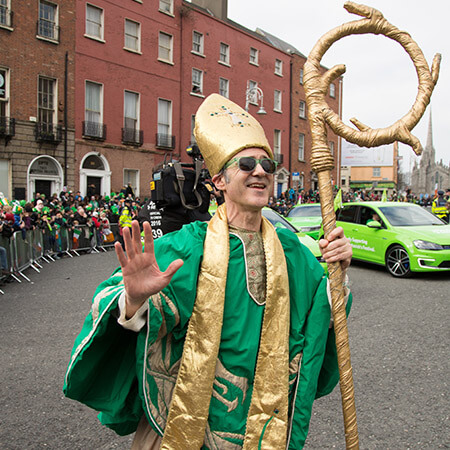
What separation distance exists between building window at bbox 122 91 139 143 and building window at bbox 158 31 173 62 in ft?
10.0

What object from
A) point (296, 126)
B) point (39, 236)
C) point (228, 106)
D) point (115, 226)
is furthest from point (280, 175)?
point (228, 106)

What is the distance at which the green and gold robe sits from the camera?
1.84m

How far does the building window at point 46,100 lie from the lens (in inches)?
819

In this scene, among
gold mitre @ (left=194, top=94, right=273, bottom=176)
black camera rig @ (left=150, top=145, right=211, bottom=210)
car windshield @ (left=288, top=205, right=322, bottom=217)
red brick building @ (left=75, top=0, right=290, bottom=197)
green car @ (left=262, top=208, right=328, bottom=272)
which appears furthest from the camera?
red brick building @ (left=75, top=0, right=290, bottom=197)

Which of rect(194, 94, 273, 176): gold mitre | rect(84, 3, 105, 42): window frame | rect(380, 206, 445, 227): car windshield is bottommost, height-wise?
rect(380, 206, 445, 227): car windshield

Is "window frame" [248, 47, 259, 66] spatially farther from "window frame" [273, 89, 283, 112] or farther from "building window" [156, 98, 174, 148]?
"building window" [156, 98, 174, 148]

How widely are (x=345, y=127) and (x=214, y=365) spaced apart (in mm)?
1219

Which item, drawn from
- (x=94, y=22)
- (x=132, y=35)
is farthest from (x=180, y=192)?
(x=132, y=35)

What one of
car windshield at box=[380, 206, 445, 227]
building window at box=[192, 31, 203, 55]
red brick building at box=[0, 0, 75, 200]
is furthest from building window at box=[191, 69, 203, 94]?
car windshield at box=[380, 206, 445, 227]

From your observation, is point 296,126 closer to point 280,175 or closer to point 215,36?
point 280,175

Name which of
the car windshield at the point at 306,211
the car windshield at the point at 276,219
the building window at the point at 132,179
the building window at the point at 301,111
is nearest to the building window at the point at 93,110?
the building window at the point at 132,179

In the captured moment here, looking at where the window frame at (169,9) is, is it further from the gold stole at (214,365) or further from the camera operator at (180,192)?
the gold stole at (214,365)

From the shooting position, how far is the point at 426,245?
9.37 metres

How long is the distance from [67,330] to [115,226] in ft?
37.4
